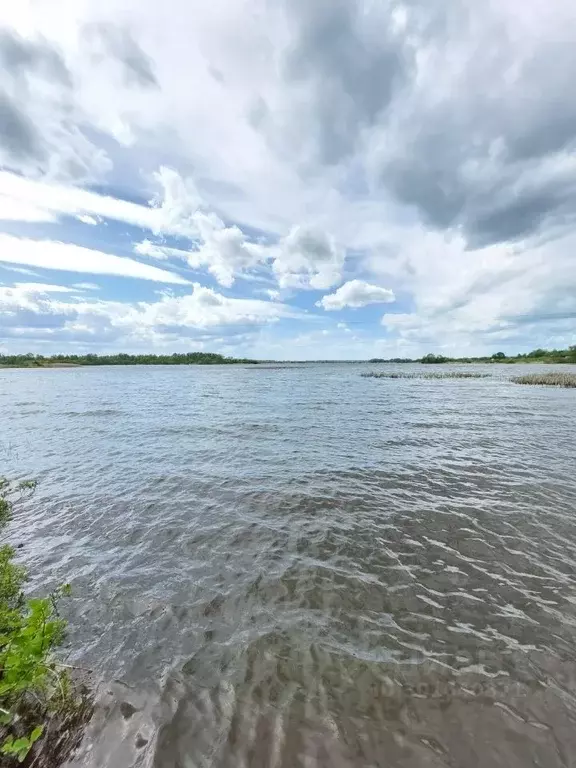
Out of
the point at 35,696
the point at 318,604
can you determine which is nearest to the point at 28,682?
the point at 35,696

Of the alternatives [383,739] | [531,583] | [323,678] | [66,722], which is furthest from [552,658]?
[66,722]

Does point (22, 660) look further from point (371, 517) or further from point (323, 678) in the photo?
point (371, 517)

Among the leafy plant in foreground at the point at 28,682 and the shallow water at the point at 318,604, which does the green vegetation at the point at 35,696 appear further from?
the shallow water at the point at 318,604

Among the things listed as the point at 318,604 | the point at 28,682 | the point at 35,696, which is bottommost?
the point at 318,604

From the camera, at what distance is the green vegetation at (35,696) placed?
13.9ft

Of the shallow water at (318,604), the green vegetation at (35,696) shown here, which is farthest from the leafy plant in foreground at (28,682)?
the shallow water at (318,604)

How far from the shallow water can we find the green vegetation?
36 cm

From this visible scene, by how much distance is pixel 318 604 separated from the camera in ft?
25.8

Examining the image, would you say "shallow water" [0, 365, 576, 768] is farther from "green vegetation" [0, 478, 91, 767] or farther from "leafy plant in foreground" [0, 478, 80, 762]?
"leafy plant in foreground" [0, 478, 80, 762]

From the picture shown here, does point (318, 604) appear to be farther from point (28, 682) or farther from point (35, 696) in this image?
point (28, 682)

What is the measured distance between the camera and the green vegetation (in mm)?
4246

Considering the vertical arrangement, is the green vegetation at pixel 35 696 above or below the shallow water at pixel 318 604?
above

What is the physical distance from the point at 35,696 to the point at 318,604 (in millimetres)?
5041

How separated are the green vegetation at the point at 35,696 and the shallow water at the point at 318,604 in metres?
0.36
